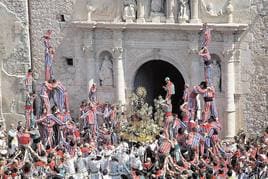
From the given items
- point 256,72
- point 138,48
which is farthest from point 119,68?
point 256,72

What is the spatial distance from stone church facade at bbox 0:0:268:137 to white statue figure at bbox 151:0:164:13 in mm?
30

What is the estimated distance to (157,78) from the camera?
83.5ft

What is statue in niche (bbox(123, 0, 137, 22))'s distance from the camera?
75.7ft

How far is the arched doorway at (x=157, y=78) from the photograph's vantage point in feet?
80.1

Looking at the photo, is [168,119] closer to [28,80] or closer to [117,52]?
[117,52]

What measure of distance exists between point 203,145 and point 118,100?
441cm

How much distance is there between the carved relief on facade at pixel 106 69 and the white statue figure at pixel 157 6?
2060mm

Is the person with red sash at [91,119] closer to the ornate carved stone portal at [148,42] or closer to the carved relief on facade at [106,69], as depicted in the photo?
the ornate carved stone portal at [148,42]

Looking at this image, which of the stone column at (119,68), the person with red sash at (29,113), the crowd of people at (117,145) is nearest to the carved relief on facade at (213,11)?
the crowd of people at (117,145)

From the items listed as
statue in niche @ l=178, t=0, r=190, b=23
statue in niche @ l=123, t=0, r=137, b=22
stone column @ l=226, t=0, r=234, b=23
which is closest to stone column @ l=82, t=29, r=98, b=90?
statue in niche @ l=123, t=0, r=137, b=22

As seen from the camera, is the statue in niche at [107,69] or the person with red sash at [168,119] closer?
the person with red sash at [168,119]

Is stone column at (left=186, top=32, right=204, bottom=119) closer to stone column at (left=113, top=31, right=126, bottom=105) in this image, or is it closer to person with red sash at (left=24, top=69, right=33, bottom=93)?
stone column at (left=113, top=31, right=126, bottom=105)

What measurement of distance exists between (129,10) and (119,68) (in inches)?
71.4

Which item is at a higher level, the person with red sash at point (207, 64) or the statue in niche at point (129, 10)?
the statue in niche at point (129, 10)
